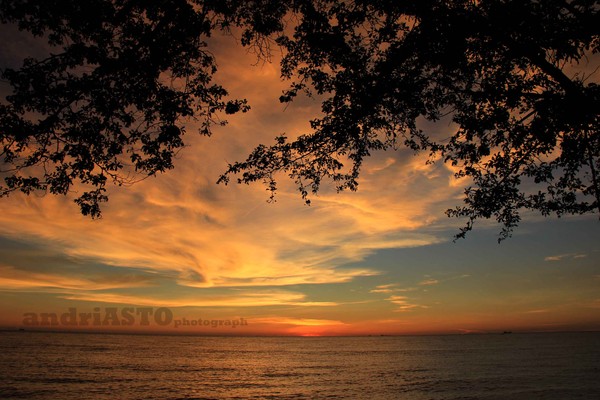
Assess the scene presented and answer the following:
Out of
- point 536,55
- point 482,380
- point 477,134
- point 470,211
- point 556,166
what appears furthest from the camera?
point 482,380

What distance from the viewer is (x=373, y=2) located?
28.6 feet

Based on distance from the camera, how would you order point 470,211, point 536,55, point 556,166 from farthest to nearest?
point 470,211, point 556,166, point 536,55

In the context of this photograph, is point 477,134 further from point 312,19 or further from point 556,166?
point 312,19

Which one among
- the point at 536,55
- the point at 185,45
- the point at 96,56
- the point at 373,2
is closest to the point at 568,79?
the point at 536,55

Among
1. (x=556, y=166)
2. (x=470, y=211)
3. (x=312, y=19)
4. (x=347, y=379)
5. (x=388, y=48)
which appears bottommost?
(x=347, y=379)

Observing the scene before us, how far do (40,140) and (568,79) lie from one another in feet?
36.5

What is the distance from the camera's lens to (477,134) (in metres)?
9.62

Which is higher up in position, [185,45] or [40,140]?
[185,45]

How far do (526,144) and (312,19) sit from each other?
646 centimetres

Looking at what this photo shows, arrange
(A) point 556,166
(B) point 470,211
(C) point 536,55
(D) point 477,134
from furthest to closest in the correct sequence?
1. (B) point 470,211
2. (A) point 556,166
3. (D) point 477,134
4. (C) point 536,55

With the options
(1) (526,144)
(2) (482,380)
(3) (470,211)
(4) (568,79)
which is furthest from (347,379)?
(4) (568,79)

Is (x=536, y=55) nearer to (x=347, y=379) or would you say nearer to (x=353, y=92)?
(x=353, y=92)

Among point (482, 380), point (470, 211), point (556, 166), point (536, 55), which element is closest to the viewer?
point (536, 55)

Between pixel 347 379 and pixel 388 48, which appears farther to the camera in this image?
pixel 347 379
